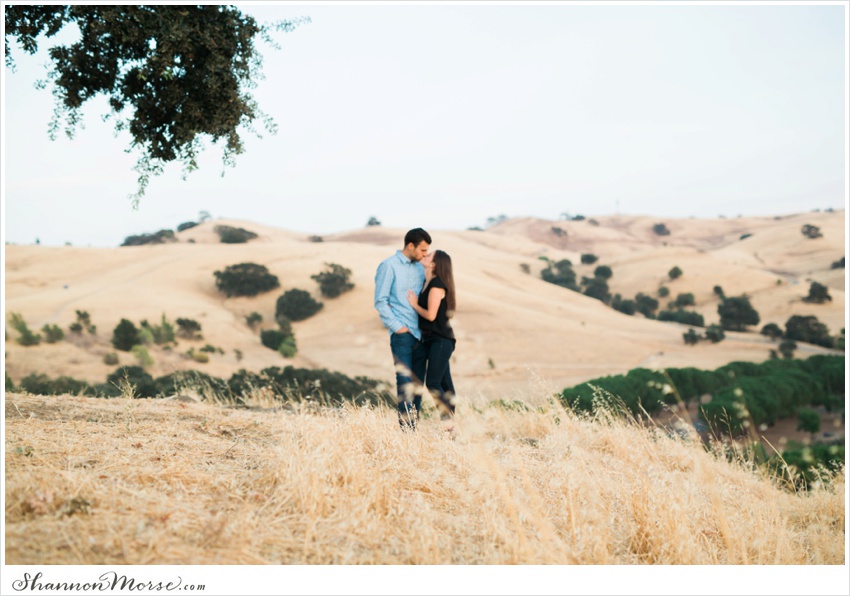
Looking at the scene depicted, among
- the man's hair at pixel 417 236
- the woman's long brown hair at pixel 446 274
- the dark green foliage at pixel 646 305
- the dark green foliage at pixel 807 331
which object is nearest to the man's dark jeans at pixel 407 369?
the woman's long brown hair at pixel 446 274

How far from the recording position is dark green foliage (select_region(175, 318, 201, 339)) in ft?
106

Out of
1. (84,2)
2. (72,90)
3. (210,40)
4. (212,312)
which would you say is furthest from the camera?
(212,312)

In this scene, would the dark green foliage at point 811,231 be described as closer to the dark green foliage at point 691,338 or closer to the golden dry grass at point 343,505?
the dark green foliage at point 691,338

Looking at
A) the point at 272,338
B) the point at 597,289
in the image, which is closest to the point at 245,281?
the point at 272,338

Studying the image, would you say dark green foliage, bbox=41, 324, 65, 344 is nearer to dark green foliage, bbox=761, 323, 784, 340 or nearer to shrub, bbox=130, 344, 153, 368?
shrub, bbox=130, 344, 153, 368


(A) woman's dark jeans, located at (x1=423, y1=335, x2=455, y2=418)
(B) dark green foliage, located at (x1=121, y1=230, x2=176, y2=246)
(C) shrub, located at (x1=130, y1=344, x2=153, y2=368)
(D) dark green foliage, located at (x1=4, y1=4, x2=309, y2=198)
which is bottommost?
(C) shrub, located at (x1=130, y1=344, x2=153, y2=368)

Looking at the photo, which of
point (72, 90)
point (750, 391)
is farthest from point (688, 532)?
point (750, 391)

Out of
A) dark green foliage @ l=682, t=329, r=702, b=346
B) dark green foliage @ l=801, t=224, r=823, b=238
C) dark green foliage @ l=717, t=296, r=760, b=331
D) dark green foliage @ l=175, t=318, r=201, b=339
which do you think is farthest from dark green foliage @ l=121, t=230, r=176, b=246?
dark green foliage @ l=801, t=224, r=823, b=238

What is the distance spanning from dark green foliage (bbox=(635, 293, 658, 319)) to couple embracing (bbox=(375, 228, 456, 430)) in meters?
55.1

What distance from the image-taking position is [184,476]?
4.01m

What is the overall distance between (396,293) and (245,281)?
3981 centimetres

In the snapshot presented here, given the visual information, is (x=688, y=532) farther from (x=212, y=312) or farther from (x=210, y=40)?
(x=212, y=312)

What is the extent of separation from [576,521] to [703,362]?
33.5m

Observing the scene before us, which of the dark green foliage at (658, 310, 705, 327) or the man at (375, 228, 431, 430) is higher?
the man at (375, 228, 431, 430)
